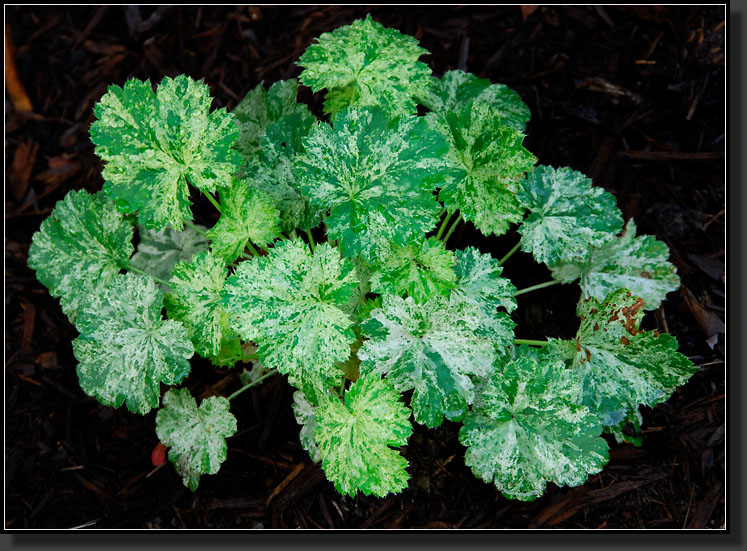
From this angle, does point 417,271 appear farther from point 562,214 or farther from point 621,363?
point 621,363

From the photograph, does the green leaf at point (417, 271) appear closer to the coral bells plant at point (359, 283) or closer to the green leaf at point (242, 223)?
the coral bells plant at point (359, 283)

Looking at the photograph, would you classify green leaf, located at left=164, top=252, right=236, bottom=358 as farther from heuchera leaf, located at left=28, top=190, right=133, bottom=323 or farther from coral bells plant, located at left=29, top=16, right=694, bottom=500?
heuchera leaf, located at left=28, top=190, right=133, bottom=323

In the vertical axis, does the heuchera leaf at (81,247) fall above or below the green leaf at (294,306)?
below

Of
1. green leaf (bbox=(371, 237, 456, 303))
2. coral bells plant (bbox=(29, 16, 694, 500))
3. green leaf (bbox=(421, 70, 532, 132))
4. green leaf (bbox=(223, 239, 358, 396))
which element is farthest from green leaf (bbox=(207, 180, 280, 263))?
green leaf (bbox=(421, 70, 532, 132))

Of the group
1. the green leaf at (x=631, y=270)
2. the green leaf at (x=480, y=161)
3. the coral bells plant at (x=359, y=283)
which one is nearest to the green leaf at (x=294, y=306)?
the coral bells plant at (x=359, y=283)

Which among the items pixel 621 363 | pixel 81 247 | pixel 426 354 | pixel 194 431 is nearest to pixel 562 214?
pixel 621 363

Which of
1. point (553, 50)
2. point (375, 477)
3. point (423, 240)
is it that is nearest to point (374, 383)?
point (375, 477)
